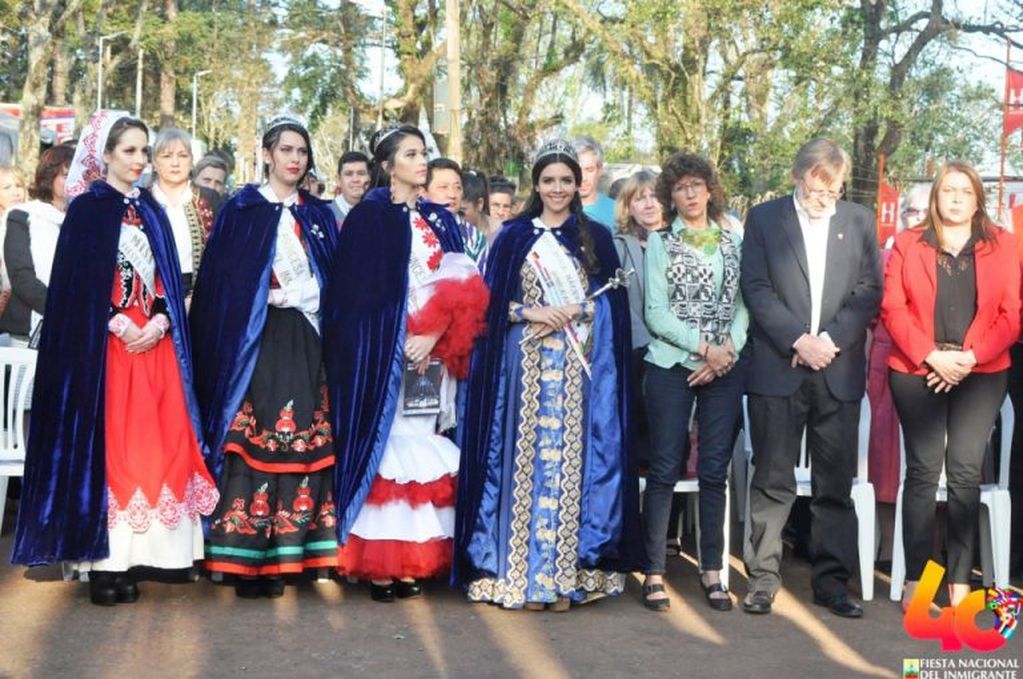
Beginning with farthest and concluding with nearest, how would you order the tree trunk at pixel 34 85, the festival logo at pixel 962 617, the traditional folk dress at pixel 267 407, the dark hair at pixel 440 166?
the tree trunk at pixel 34 85 < the dark hair at pixel 440 166 < the traditional folk dress at pixel 267 407 < the festival logo at pixel 962 617

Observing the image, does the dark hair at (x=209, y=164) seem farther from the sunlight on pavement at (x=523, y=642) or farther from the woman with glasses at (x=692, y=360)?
the sunlight on pavement at (x=523, y=642)

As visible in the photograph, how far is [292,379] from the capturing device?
5957 millimetres

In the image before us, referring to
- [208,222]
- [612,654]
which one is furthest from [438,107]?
[612,654]

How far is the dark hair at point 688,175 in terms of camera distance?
6020mm

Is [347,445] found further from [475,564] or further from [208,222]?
[208,222]

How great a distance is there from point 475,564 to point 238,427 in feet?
3.73

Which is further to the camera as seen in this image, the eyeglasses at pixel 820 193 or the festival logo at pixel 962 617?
the eyeglasses at pixel 820 193

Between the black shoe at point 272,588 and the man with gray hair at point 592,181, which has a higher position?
the man with gray hair at point 592,181

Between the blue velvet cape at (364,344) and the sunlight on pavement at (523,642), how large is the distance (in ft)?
2.38

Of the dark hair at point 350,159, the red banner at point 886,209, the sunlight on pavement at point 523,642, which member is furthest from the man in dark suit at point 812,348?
the red banner at point 886,209

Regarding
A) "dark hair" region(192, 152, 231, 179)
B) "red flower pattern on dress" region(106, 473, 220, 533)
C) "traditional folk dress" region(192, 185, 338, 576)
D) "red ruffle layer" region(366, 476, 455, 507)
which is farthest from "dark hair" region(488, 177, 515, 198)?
"red flower pattern on dress" region(106, 473, 220, 533)

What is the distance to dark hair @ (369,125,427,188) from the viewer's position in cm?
612

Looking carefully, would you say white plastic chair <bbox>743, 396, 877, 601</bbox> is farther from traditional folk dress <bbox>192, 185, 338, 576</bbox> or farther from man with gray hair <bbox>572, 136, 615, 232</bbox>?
traditional folk dress <bbox>192, 185, 338, 576</bbox>

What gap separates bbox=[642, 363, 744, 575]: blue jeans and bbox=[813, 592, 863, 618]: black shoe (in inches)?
18.6
